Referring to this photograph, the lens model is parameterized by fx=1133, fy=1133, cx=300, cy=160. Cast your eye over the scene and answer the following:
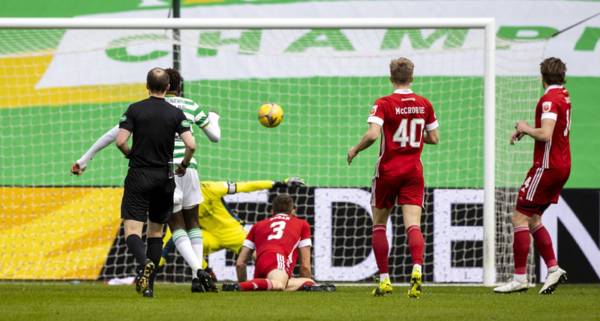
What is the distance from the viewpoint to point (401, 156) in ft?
28.2

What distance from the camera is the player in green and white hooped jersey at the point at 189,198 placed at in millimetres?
9016

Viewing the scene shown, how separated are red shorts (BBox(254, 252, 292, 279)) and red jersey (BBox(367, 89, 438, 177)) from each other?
1.39m

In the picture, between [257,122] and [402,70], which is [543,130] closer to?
[402,70]

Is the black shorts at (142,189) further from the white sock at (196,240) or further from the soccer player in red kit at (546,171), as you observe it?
the soccer player in red kit at (546,171)

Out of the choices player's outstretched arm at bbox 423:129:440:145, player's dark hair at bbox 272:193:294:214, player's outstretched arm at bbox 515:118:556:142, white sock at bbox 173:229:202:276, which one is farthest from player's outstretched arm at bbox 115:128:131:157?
player's outstretched arm at bbox 515:118:556:142

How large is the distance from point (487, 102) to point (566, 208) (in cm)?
159

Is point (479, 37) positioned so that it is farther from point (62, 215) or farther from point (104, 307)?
point (104, 307)

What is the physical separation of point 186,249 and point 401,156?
6.21 ft

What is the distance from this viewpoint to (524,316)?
659 cm

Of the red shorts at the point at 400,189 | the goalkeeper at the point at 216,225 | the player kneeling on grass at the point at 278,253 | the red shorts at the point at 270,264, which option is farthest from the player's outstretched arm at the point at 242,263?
the red shorts at the point at 400,189

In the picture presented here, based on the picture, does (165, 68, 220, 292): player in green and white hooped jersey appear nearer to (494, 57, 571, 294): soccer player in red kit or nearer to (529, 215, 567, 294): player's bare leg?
(494, 57, 571, 294): soccer player in red kit

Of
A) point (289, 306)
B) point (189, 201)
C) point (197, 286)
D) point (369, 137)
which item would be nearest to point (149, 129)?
point (189, 201)

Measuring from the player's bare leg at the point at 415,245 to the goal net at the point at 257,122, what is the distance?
3.30m

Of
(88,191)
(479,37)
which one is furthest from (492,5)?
(88,191)
